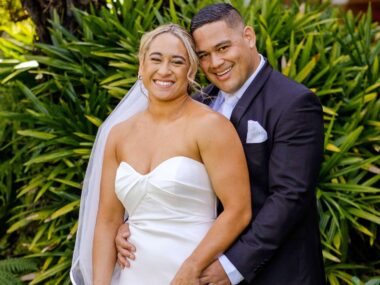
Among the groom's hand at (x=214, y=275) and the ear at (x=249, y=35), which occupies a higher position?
the ear at (x=249, y=35)

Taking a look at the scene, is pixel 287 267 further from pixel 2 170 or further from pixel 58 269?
pixel 2 170

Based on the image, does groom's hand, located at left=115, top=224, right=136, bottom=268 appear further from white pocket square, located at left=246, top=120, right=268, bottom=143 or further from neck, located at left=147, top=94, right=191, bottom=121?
white pocket square, located at left=246, top=120, right=268, bottom=143

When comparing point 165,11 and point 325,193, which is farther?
point 165,11

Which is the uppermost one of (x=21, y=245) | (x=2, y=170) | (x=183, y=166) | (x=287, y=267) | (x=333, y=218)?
(x=183, y=166)

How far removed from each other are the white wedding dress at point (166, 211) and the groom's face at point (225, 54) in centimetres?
45

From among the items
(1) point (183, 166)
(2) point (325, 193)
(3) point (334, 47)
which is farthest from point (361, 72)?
(1) point (183, 166)

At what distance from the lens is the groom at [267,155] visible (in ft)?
8.82

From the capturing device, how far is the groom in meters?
2.69

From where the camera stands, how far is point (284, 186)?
2.69m

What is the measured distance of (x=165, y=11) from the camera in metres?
4.83

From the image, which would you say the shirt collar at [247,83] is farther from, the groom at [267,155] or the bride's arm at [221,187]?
the bride's arm at [221,187]

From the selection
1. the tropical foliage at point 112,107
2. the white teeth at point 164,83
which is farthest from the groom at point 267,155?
the tropical foliage at point 112,107

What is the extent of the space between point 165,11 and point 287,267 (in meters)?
2.57

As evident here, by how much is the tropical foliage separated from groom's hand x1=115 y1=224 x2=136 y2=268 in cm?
128
